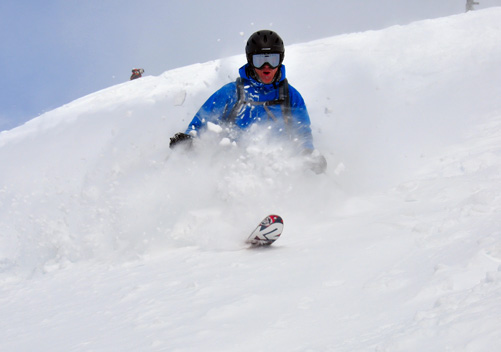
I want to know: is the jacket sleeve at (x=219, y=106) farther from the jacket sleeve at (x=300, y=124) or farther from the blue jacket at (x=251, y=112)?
the jacket sleeve at (x=300, y=124)

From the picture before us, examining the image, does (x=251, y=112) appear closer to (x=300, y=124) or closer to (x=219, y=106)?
(x=219, y=106)

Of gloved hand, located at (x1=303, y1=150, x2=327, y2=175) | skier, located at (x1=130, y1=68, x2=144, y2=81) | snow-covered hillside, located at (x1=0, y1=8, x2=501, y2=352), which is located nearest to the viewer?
snow-covered hillside, located at (x1=0, y1=8, x2=501, y2=352)

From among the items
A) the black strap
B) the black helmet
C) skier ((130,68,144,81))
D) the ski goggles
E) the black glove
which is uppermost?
the black helmet

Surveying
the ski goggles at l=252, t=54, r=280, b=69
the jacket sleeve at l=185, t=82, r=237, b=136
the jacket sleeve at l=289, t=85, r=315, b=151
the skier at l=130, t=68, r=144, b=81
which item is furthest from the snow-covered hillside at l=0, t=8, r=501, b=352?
the skier at l=130, t=68, r=144, b=81

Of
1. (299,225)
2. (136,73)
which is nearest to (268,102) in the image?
(299,225)

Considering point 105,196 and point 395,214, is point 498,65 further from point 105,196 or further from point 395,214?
point 105,196

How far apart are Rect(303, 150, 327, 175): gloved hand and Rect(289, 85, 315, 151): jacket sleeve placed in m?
0.12

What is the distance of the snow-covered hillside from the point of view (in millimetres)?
1822

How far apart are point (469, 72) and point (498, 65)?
43cm

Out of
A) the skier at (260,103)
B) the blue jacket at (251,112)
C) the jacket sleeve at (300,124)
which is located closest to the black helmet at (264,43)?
the skier at (260,103)

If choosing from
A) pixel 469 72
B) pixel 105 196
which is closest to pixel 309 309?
pixel 105 196

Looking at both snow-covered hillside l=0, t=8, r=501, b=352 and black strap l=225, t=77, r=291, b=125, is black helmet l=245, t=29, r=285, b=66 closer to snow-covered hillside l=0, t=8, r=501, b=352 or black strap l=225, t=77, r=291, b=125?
black strap l=225, t=77, r=291, b=125

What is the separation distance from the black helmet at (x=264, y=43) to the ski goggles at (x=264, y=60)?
4cm

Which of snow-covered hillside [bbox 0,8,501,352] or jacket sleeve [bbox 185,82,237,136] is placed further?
jacket sleeve [bbox 185,82,237,136]
